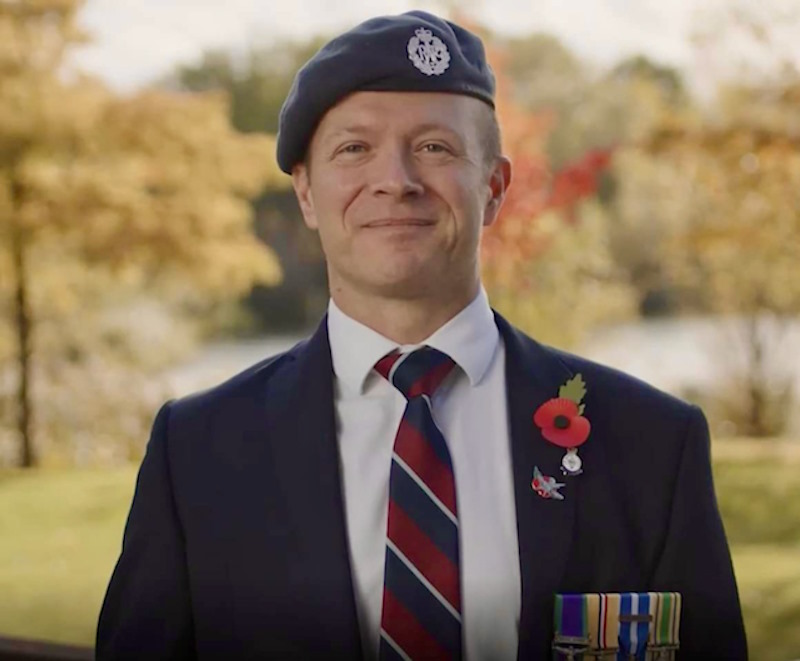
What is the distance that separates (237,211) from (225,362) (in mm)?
699

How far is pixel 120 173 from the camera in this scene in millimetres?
5371

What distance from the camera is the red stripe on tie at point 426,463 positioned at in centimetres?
156

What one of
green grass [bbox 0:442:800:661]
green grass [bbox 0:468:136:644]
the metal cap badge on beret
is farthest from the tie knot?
green grass [bbox 0:468:136:644]

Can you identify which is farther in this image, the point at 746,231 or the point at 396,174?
the point at 746,231

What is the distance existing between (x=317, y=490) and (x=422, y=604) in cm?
20

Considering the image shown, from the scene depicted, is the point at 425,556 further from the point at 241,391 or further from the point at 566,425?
the point at 241,391

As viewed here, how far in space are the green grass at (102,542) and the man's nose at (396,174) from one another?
12.0ft

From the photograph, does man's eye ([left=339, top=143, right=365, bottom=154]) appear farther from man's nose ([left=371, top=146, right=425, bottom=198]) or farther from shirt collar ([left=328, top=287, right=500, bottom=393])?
shirt collar ([left=328, top=287, right=500, bottom=393])

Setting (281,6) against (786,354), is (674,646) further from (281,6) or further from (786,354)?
(281,6)

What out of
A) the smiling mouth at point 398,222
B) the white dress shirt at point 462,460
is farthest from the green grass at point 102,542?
the smiling mouth at point 398,222

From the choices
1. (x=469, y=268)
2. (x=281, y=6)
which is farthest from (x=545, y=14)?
(x=469, y=268)

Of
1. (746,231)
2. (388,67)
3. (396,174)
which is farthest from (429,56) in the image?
(746,231)

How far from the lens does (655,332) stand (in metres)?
5.24

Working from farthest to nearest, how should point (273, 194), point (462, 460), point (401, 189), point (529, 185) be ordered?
point (273, 194)
point (529, 185)
point (462, 460)
point (401, 189)
